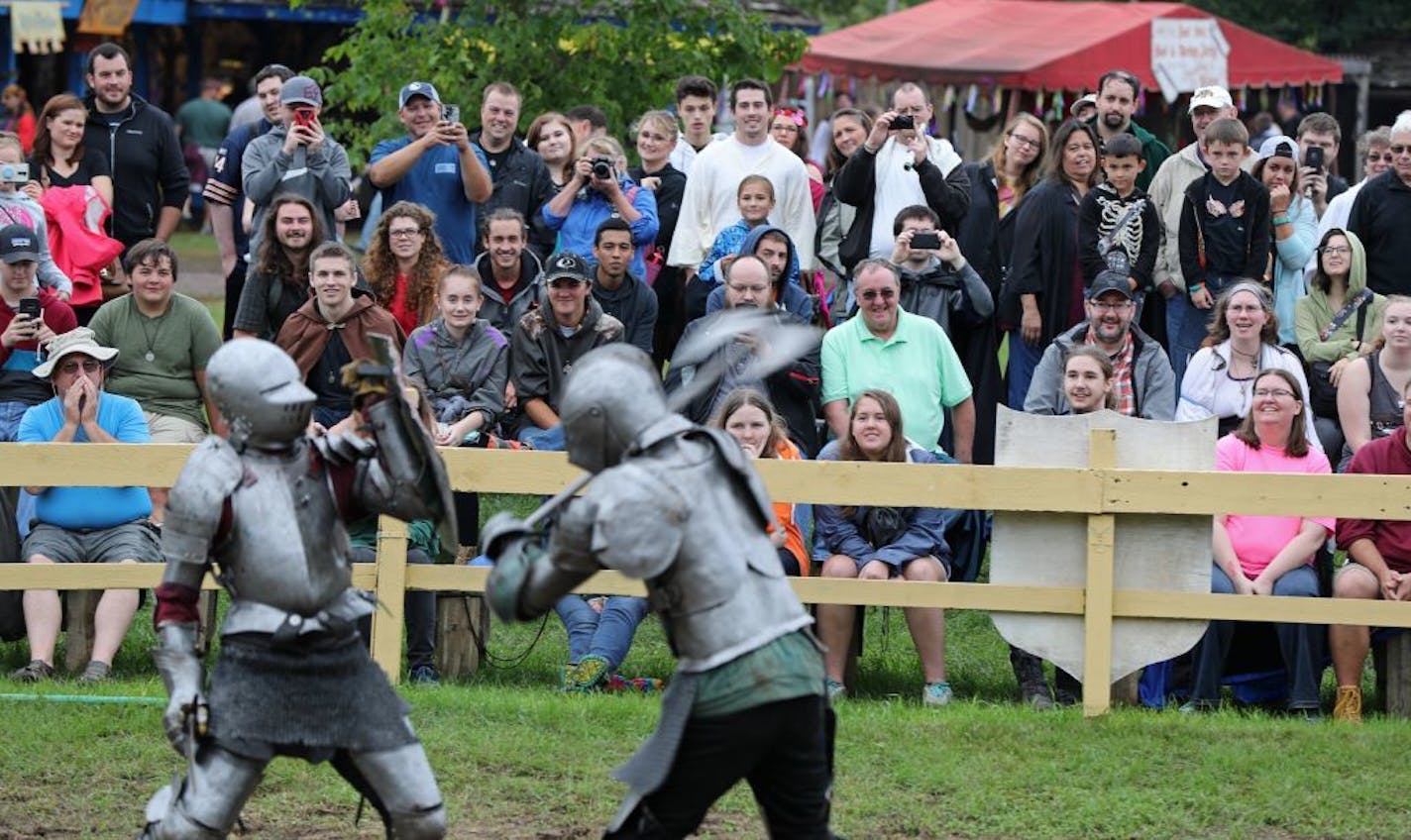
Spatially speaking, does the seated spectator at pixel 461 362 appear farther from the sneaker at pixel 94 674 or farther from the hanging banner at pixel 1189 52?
the hanging banner at pixel 1189 52

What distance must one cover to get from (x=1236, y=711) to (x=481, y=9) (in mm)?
7397

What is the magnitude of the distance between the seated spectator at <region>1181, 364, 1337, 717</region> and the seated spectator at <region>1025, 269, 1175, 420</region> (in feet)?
1.70

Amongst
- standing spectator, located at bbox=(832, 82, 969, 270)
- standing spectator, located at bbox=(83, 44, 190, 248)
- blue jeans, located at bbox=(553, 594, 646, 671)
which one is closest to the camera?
blue jeans, located at bbox=(553, 594, 646, 671)

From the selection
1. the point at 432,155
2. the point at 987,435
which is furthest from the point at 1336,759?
the point at 432,155

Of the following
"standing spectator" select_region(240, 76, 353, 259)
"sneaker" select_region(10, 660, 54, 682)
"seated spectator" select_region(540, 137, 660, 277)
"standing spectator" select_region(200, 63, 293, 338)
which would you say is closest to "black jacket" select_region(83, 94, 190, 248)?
"standing spectator" select_region(200, 63, 293, 338)

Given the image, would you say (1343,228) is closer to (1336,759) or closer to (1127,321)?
(1127,321)

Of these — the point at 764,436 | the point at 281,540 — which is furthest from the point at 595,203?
the point at 281,540

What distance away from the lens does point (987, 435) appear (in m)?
9.99

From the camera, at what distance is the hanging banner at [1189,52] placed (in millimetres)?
20938

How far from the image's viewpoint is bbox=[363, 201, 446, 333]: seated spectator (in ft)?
31.5

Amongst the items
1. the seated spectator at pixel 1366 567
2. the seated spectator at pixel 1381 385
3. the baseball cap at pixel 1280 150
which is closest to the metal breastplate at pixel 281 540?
the seated spectator at pixel 1366 567

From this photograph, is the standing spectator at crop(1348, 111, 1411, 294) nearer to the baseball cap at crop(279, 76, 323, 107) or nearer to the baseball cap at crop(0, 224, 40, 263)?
the baseball cap at crop(279, 76, 323, 107)

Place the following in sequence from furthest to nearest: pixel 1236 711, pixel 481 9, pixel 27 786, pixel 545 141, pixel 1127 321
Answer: pixel 481 9 < pixel 545 141 < pixel 1127 321 < pixel 1236 711 < pixel 27 786

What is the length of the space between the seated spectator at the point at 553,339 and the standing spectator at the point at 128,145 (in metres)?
2.55
